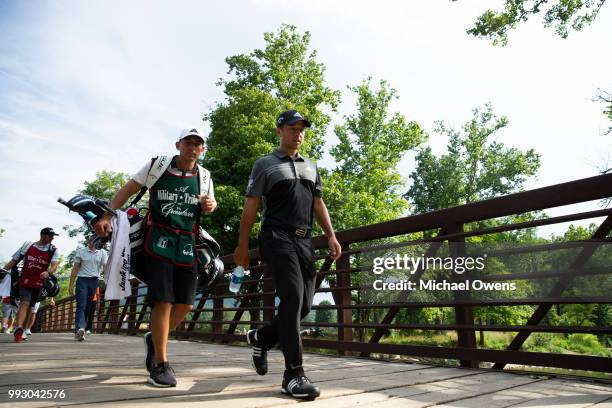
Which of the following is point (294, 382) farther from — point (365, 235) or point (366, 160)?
point (366, 160)

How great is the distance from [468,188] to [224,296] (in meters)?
31.8

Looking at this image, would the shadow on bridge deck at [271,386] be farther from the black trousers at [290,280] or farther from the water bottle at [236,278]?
the water bottle at [236,278]

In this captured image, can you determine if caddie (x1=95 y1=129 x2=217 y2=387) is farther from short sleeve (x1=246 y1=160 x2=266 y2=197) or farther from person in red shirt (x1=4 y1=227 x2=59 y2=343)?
person in red shirt (x1=4 y1=227 x2=59 y2=343)

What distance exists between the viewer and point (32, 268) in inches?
286

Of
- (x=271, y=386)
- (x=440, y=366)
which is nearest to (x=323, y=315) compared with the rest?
(x=440, y=366)

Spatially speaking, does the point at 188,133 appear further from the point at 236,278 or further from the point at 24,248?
the point at 24,248

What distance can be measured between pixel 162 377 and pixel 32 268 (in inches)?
216

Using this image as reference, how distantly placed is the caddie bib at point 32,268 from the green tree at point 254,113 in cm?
1130

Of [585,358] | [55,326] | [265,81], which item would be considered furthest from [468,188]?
[585,358]

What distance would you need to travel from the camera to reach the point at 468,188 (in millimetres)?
36406

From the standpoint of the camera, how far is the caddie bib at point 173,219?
10.5 ft

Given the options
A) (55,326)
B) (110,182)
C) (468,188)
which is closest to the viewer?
(55,326)

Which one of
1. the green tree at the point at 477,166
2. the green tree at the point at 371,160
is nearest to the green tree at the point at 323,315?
the green tree at the point at 371,160

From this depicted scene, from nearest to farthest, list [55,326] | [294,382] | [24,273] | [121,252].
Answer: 1. [294,382]
2. [121,252]
3. [24,273]
4. [55,326]
